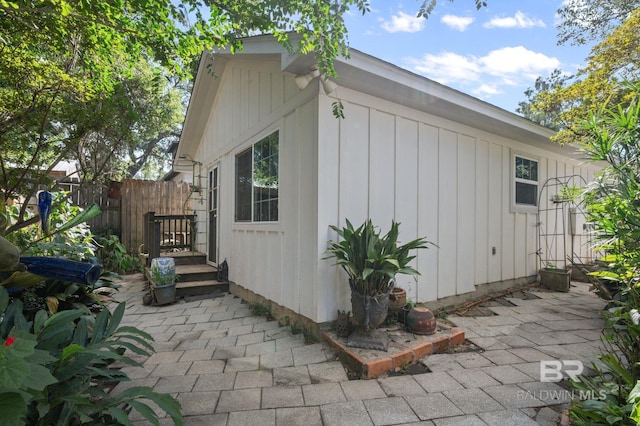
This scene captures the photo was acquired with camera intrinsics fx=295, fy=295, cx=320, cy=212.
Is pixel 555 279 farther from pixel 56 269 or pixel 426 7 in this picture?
pixel 56 269

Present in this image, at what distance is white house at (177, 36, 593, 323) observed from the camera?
3.05 m

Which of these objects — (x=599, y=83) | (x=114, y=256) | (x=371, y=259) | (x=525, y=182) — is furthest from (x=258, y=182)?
(x=599, y=83)

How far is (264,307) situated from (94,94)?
3.15 m

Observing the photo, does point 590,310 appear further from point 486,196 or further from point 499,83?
point 499,83

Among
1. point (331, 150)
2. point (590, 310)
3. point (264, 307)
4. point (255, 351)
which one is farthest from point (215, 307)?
point (590, 310)

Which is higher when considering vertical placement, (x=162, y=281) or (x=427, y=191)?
(x=427, y=191)

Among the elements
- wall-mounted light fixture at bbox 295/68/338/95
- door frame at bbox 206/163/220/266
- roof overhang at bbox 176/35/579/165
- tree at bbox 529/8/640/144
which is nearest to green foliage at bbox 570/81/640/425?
roof overhang at bbox 176/35/579/165

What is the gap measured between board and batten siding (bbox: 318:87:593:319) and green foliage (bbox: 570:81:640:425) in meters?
1.87

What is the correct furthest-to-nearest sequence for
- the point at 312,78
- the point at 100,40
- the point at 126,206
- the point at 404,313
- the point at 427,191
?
the point at 126,206 < the point at 427,191 < the point at 404,313 < the point at 312,78 < the point at 100,40

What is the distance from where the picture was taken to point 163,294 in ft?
15.0

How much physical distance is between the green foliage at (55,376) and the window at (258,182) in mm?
2358

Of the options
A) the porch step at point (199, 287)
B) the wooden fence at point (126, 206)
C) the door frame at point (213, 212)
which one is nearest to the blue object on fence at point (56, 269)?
the porch step at point (199, 287)

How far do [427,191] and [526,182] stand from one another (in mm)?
2838

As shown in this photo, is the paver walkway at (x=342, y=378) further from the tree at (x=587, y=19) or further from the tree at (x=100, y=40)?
the tree at (x=587, y=19)
